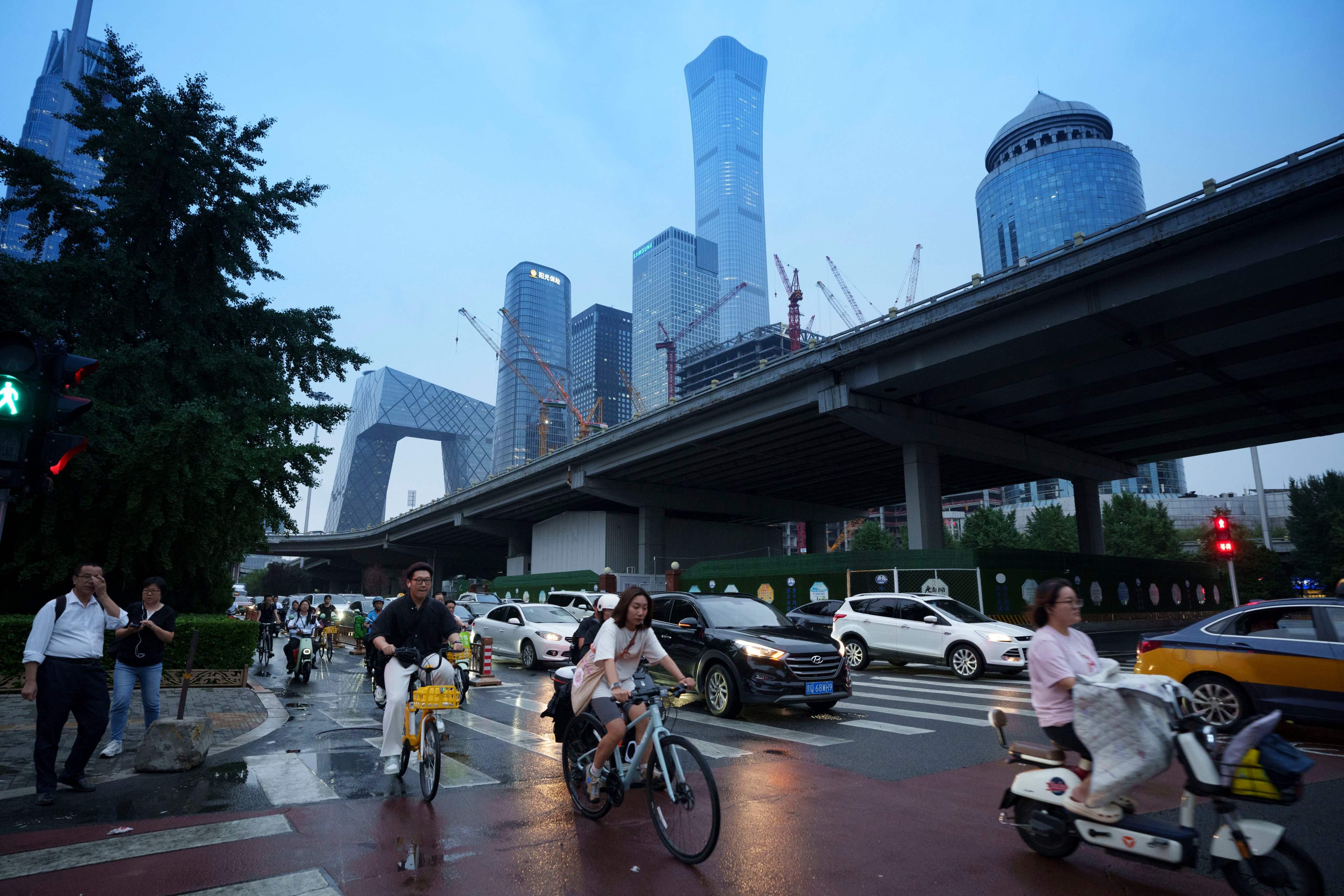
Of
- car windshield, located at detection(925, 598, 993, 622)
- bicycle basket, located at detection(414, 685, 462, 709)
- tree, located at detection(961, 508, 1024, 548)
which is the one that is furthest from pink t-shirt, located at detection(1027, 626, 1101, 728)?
tree, located at detection(961, 508, 1024, 548)

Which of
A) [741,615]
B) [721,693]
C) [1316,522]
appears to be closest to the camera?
[721,693]

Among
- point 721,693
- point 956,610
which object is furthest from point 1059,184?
point 721,693

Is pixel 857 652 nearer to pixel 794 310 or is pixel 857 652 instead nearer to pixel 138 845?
pixel 138 845

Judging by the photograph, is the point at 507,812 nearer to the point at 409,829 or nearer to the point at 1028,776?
the point at 409,829

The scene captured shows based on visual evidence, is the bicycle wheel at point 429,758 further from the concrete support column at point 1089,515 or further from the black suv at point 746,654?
the concrete support column at point 1089,515

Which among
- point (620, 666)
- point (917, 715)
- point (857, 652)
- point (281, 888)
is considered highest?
point (620, 666)

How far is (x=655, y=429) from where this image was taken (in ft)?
135

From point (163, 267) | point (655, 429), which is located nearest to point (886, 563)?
point (655, 429)

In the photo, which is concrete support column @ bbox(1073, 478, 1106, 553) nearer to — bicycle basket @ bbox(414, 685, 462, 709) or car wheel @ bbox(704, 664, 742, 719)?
car wheel @ bbox(704, 664, 742, 719)

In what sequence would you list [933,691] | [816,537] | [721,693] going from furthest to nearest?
[816,537] → [933,691] → [721,693]

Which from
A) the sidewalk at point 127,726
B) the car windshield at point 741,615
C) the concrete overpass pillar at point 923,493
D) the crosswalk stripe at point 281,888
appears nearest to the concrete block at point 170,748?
the sidewalk at point 127,726

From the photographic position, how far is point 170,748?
6.96m

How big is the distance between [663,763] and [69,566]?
13185 mm

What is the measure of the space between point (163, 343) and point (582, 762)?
45.6 feet
